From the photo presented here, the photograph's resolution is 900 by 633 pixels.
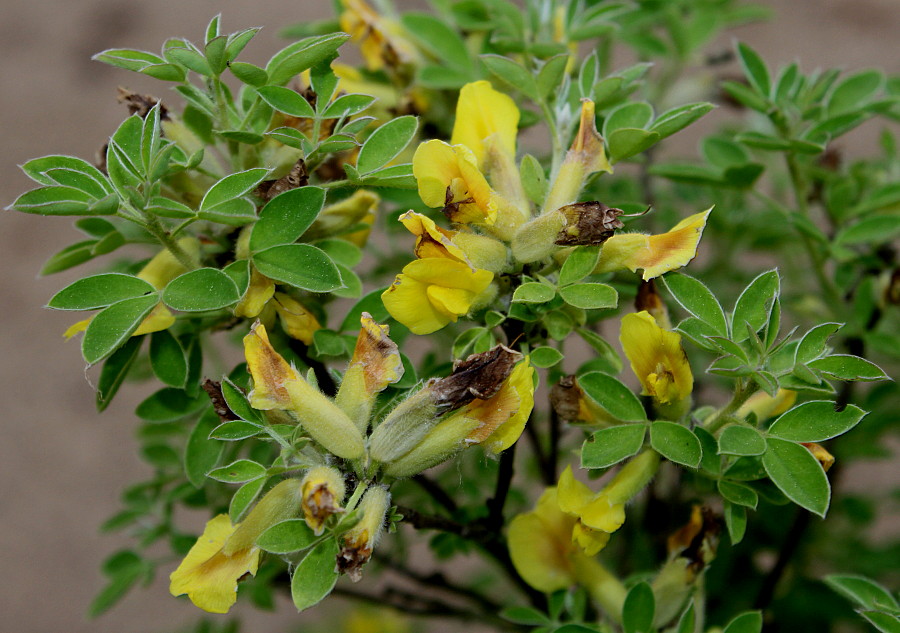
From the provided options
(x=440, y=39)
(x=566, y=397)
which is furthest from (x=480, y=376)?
(x=440, y=39)

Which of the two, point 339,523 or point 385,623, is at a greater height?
point 339,523

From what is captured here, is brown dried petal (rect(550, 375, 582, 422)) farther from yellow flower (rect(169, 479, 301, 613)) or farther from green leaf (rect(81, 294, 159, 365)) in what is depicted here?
green leaf (rect(81, 294, 159, 365))

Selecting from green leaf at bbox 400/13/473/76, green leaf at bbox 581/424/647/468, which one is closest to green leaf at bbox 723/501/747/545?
green leaf at bbox 581/424/647/468

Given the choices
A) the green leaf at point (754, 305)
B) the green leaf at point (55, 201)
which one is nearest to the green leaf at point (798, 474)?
the green leaf at point (754, 305)

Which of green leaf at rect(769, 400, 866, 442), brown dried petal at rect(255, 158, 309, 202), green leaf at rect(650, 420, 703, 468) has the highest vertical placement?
brown dried petal at rect(255, 158, 309, 202)

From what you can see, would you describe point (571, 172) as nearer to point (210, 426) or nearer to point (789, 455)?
point (789, 455)

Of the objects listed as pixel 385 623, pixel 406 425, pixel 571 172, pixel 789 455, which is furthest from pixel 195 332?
pixel 385 623
